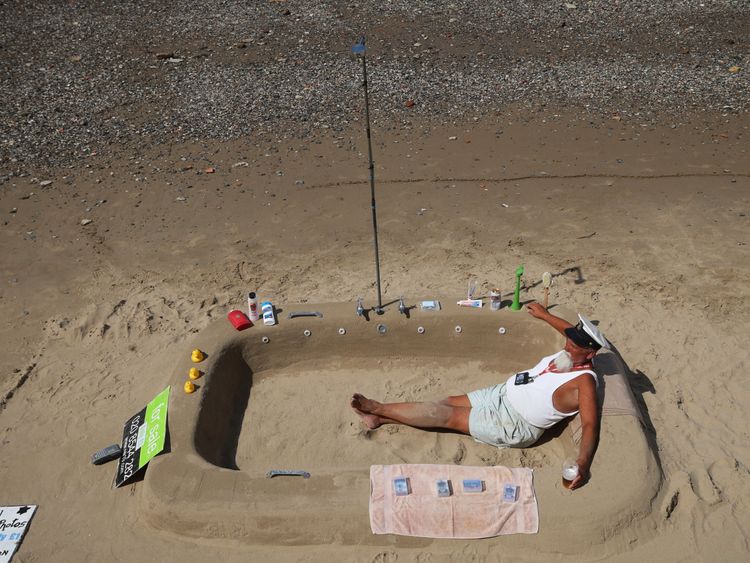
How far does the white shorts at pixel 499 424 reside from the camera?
5191 mm

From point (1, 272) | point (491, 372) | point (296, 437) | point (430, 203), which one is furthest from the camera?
point (430, 203)

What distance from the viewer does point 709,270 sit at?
7352 mm

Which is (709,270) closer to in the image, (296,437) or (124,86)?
(296,437)

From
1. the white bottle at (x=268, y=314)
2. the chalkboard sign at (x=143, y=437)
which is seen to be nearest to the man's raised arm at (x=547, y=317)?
the white bottle at (x=268, y=314)

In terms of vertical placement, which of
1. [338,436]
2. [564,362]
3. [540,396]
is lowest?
[338,436]

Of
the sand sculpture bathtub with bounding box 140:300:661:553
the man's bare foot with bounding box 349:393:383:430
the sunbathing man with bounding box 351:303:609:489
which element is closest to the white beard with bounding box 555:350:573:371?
the sunbathing man with bounding box 351:303:609:489

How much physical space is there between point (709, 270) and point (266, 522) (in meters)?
5.38

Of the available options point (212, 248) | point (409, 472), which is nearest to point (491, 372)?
point (409, 472)

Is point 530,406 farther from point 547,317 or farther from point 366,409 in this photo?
point 366,409

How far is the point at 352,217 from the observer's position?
8625mm

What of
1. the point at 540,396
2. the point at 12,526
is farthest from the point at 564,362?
the point at 12,526

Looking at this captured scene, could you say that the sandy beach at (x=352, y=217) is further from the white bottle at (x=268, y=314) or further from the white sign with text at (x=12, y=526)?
the white bottle at (x=268, y=314)

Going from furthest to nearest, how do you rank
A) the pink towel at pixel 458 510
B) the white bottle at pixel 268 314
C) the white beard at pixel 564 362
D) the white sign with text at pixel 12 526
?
the white bottle at pixel 268 314, the white beard at pixel 564 362, the white sign with text at pixel 12 526, the pink towel at pixel 458 510

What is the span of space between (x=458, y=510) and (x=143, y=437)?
2439 millimetres
